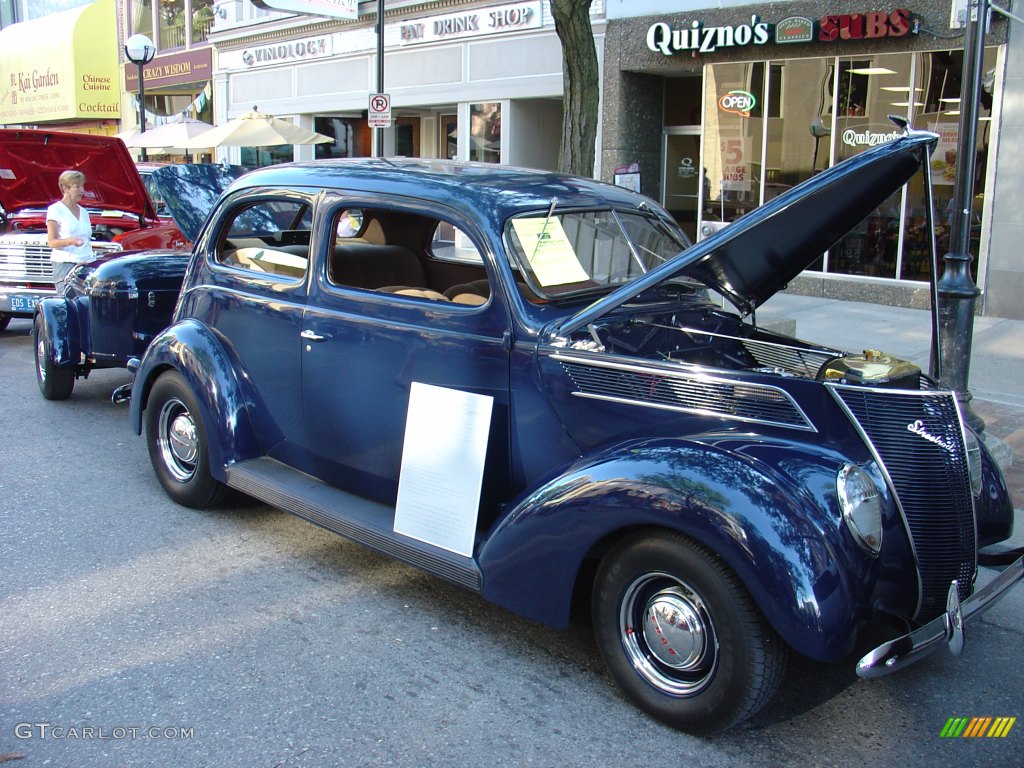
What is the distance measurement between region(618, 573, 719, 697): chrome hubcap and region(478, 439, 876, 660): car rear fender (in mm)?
204

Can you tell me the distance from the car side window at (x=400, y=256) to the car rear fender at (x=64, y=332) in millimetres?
3238

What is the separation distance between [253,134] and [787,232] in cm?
1342

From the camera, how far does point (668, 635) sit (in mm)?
3248

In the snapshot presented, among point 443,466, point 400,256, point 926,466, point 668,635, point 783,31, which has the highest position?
point 783,31

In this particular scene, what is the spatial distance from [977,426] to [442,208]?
11.4 feet

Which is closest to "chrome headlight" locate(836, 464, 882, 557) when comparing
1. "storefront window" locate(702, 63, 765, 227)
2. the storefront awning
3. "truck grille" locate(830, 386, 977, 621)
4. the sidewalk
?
"truck grille" locate(830, 386, 977, 621)

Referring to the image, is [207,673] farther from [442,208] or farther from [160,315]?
[160,315]

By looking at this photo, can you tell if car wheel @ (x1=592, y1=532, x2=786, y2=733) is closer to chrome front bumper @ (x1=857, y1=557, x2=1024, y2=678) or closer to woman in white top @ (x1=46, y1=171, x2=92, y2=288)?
chrome front bumper @ (x1=857, y1=557, x2=1024, y2=678)

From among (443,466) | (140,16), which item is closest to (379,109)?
(443,466)

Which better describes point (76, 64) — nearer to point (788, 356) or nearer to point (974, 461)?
point (788, 356)

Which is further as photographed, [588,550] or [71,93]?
[71,93]

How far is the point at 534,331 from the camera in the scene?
3.82m

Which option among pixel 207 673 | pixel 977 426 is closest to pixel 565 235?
pixel 207 673

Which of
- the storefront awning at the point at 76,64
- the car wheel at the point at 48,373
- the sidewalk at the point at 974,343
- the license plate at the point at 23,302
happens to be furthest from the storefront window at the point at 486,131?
the storefront awning at the point at 76,64
